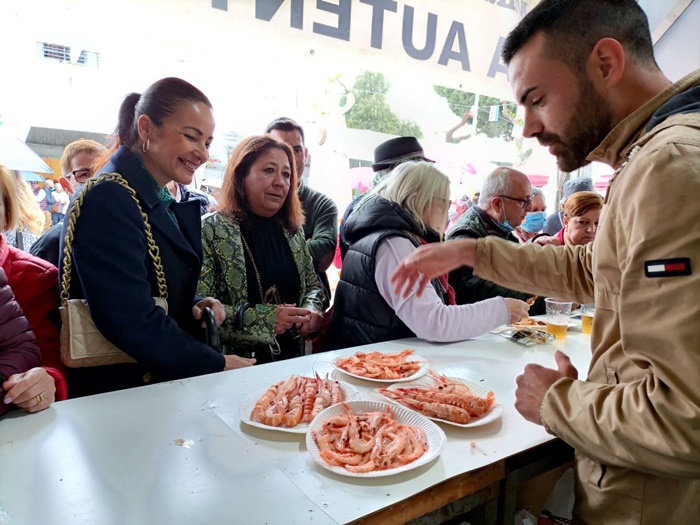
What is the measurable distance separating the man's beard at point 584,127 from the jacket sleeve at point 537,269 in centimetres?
38

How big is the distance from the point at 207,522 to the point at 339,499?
0.27 metres

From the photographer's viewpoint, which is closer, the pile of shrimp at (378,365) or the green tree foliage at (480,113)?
the pile of shrimp at (378,365)

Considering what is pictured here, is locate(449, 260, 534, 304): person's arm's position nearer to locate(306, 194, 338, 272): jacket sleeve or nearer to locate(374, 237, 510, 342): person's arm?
locate(374, 237, 510, 342): person's arm

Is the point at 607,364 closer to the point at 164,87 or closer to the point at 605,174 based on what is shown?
the point at 164,87

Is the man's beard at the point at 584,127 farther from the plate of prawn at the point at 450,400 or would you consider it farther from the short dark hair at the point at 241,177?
the short dark hair at the point at 241,177

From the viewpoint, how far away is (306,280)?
8.23 ft

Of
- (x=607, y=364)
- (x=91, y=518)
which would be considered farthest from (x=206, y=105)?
(x=607, y=364)

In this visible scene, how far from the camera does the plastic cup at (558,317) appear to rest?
7.03 ft

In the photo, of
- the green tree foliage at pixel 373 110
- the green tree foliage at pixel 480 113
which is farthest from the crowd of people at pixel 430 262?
the green tree foliage at pixel 480 113

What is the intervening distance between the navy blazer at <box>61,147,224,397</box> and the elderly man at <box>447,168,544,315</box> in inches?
62.5

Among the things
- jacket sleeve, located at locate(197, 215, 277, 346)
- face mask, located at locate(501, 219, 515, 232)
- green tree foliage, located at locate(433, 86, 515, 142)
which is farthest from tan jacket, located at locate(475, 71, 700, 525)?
green tree foliage, located at locate(433, 86, 515, 142)

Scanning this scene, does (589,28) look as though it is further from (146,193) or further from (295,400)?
(146,193)

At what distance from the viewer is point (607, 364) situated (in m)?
0.97

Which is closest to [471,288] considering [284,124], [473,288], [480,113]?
[473,288]
